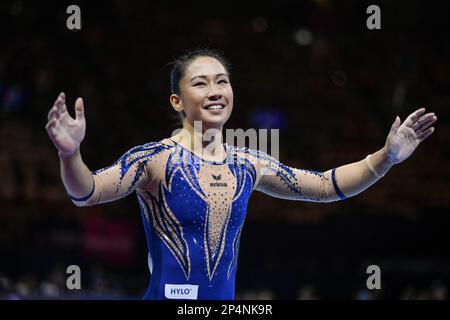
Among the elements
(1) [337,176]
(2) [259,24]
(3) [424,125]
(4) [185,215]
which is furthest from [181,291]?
(2) [259,24]

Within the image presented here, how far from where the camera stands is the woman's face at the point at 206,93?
328 centimetres

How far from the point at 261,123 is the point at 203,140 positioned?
6.88 metres

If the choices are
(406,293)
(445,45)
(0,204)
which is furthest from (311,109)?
(0,204)

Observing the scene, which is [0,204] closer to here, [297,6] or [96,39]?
[96,39]

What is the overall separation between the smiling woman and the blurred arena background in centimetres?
306

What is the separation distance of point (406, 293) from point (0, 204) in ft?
15.0

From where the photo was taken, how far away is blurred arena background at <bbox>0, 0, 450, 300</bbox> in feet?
24.8

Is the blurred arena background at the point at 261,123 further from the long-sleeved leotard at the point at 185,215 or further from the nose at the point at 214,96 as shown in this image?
the nose at the point at 214,96

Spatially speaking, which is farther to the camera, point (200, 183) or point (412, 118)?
point (412, 118)

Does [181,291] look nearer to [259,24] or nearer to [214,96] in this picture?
[214,96]

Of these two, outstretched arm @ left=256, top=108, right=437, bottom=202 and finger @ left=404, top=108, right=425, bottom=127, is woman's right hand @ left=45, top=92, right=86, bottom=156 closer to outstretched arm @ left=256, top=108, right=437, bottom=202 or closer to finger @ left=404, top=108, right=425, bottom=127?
outstretched arm @ left=256, top=108, right=437, bottom=202

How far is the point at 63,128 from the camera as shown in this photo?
2.71 metres

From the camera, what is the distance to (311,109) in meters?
10.6

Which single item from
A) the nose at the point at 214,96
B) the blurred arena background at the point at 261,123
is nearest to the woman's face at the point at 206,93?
the nose at the point at 214,96
